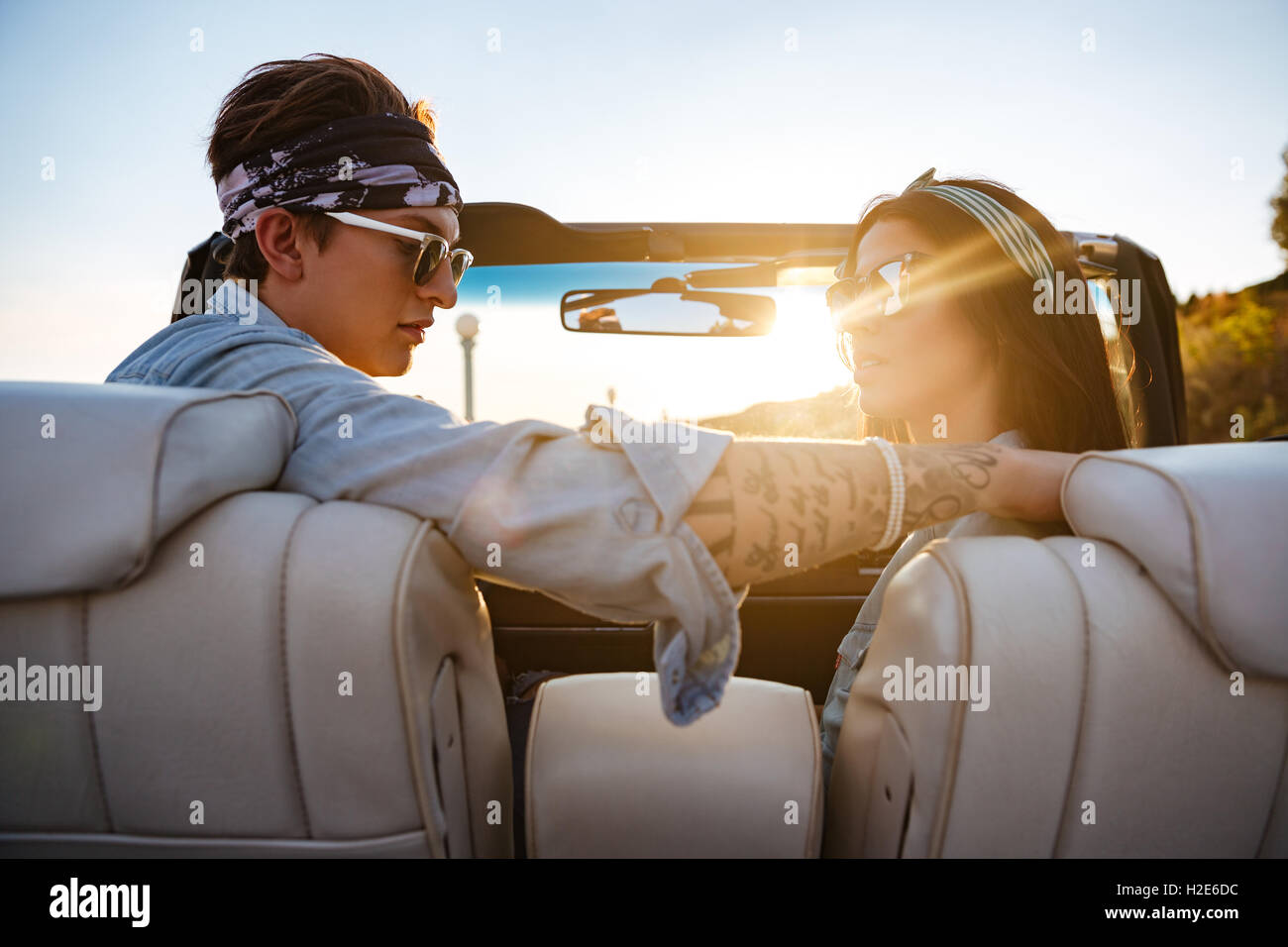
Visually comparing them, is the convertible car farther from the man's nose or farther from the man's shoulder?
the man's nose

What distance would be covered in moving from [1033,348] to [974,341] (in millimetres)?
127

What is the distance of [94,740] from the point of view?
1.02m

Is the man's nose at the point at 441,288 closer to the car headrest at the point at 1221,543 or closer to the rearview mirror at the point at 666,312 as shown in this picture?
the rearview mirror at the point at 666,312

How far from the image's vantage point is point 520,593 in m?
2.97

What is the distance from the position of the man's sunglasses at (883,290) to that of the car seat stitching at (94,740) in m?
1.66

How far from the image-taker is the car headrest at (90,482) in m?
0.92

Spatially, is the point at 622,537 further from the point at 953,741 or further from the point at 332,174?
the point at 332,174

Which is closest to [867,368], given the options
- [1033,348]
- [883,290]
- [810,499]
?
[883,290]

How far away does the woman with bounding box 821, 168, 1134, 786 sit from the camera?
169cm

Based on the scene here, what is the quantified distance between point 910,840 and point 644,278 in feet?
7.75

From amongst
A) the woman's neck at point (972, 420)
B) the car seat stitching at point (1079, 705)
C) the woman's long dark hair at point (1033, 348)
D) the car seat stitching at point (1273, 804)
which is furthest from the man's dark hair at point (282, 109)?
the car seat stitching at point (1273, 804)

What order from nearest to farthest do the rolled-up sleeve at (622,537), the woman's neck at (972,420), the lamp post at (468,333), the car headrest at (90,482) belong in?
the car headrest at (90,482) < the rolled-up sleeve at (622,537) < the woman's neck at (972,420) < the lamp post at (468,333)

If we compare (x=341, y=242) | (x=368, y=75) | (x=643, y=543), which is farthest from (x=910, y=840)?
(x=368, y=75)

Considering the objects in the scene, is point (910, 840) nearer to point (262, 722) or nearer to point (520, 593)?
point (262, 722)
